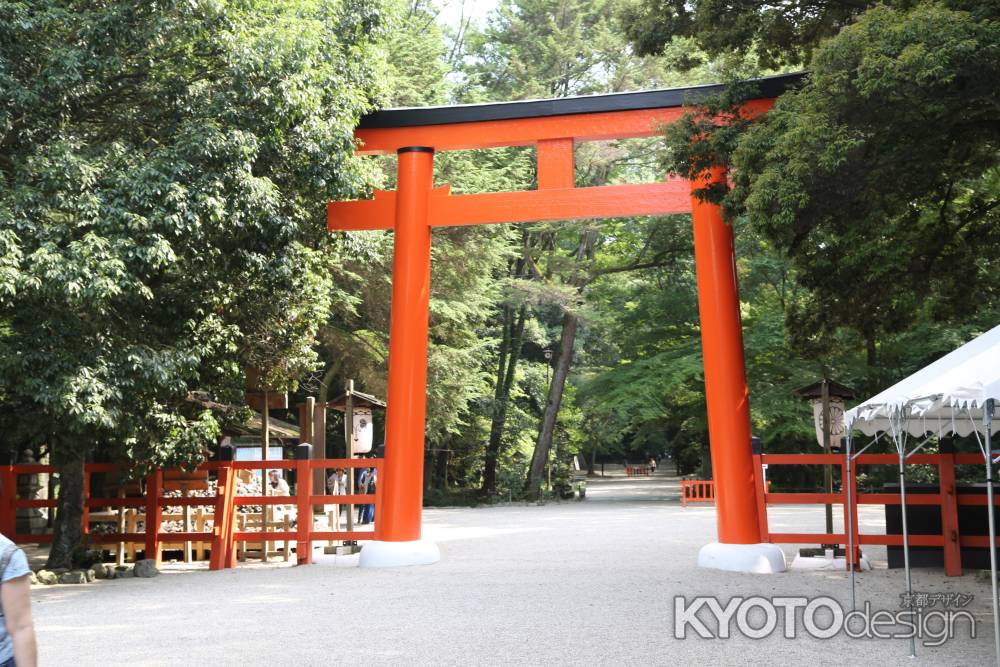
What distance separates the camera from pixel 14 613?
269cm

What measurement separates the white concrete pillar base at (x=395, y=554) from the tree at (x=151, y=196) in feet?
7.49

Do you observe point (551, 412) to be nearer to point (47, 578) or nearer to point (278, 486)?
point (278, 486)

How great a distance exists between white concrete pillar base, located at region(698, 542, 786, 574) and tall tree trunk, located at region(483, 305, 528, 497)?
16643 mm

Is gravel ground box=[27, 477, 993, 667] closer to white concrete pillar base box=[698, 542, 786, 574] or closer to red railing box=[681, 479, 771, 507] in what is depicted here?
white concrete pillar base box=[698, 542, 786, 574]

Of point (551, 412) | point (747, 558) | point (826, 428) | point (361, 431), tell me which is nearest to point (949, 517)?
point (747, 558)

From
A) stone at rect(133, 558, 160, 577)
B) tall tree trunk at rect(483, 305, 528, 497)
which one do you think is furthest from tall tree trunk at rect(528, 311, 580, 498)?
stone at rect(133, 558, 160, 577)

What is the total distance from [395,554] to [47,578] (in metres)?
3.76

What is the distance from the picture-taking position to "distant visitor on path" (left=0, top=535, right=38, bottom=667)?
2678 mm

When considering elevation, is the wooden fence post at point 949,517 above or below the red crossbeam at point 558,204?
below

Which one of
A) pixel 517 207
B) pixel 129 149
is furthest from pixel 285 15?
pixel 517 207

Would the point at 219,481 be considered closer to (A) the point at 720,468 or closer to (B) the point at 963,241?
(A) the point at 720,468

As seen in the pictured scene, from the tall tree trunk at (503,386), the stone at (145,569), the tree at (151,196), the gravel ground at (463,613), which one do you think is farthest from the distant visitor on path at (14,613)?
the tall tree trunk at (503,386)

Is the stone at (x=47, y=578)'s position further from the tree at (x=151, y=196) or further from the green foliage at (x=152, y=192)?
the green foliage at (x=152, y=192)

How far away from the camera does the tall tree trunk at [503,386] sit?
1064 inches
